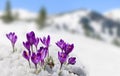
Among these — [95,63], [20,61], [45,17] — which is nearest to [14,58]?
[20,61]

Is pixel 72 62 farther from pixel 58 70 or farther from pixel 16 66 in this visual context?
pixel 16 66

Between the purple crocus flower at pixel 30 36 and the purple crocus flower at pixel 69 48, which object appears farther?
the purple crocus flower at pixel 30 36

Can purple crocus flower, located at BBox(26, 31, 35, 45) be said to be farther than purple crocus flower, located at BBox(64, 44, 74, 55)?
Yes

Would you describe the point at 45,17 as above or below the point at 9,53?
above

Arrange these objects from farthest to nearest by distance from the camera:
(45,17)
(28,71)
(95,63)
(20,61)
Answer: (45,17), (95,63), (20,61), (28,71)

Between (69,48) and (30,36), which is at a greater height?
(30,36)

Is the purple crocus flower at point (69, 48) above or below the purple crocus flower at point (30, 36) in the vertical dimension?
below

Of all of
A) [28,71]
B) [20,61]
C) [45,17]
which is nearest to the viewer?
[28,71]

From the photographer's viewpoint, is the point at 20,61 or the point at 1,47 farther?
the point at 1,47

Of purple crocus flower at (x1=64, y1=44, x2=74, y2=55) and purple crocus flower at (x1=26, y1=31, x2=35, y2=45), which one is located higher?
purple crocus flower at (x1=26, y1=31, x2=35, y2=45)

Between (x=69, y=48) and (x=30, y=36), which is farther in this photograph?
(x=30, y=36)

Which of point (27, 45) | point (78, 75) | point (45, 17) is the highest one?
point (45, 17)
